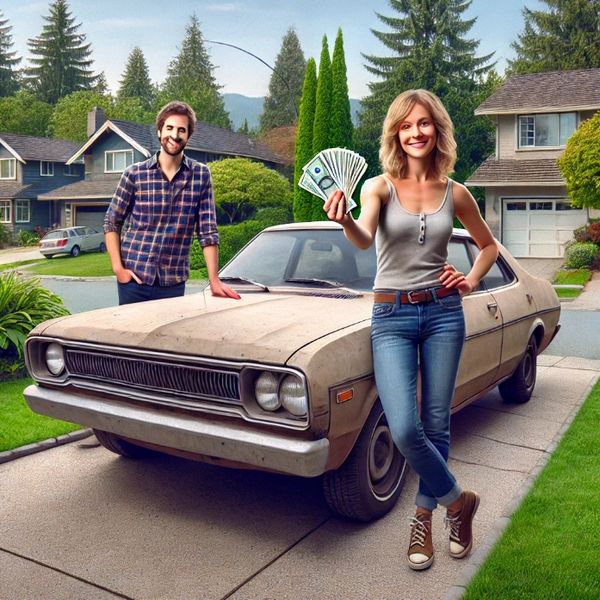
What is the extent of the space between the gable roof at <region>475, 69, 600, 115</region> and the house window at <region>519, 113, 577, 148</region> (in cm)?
54

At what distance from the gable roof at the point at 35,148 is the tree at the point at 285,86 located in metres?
32.6

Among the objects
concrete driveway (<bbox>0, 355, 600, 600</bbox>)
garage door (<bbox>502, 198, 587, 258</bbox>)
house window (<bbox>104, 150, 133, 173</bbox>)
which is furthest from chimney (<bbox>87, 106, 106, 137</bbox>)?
concrete driveway (<bbox>0, 355, 600, 600</bbox>)

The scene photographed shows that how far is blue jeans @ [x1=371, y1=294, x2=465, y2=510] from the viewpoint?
3.28 meters

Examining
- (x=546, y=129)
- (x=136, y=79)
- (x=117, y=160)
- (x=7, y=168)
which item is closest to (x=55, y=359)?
(x=546, y=129)

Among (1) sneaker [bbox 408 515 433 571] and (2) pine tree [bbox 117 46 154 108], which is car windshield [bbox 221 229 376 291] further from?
(2) pine tree [bbox 117 46 154 108]

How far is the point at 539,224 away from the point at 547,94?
541 centimetres

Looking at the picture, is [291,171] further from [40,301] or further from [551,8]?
[40,301]

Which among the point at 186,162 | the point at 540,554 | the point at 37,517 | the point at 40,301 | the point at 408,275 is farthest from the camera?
the point at 40,301

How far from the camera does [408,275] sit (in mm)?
3330

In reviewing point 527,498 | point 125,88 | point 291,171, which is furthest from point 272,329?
point 125,88

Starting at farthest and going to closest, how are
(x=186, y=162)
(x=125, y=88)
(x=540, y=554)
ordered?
(x=125, y=88) → (x=186, y=162) → (x=540, y=554)

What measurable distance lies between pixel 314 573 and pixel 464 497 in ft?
2.57

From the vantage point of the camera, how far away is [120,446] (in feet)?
16.2

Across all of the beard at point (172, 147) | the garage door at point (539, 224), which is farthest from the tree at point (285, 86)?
the beard at point (172, 147)
